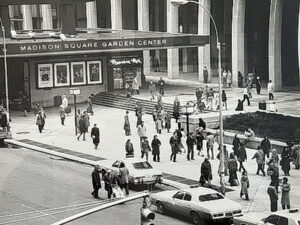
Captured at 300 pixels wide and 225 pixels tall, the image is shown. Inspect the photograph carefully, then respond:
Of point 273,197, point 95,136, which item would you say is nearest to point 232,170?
point 273,197

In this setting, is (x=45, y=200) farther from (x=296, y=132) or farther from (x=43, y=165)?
(x=296, y=132)

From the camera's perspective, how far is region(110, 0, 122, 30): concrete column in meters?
58.3

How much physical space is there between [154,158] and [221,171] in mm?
5674

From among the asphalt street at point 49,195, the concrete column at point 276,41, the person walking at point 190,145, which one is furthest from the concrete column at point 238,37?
the asphalt street at point 49,195

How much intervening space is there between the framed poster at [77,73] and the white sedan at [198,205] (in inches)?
569

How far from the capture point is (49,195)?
2391 centimetres

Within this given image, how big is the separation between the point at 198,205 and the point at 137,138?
14.9m

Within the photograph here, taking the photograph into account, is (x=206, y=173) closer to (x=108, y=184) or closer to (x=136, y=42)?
(x=108, y=184)

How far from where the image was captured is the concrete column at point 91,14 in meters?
57.0

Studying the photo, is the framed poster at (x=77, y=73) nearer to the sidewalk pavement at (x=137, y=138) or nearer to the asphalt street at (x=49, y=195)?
the sidewalk pavement at (x=137, y=138)

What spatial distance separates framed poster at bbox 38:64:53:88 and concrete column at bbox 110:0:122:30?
13903 millimetres

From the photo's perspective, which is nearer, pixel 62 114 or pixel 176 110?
pixel 62 114

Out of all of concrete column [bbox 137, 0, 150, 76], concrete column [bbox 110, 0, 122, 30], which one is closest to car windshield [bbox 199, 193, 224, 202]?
concrete column [bbox 110, 0, 122, 30]

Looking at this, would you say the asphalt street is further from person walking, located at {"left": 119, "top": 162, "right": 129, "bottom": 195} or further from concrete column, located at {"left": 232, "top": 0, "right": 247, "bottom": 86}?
concrete column, located at {"left": 232, "top": 0, "right": 247, "bottom": 86}
